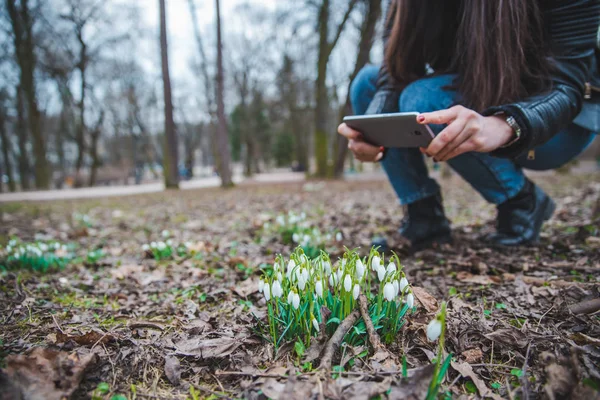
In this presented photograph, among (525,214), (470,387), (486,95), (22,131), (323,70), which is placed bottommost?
(470,387)

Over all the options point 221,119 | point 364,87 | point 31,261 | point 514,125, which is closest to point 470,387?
point 514,125

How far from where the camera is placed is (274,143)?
112ft

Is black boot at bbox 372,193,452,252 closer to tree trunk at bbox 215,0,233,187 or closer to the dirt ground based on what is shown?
the dirt ground

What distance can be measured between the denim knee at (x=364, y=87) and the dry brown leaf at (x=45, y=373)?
2.09 m

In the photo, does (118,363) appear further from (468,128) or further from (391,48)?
(391,48)

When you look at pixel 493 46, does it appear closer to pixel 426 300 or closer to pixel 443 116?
pixel 443 116

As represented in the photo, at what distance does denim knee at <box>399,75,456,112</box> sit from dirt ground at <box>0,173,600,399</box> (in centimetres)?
89

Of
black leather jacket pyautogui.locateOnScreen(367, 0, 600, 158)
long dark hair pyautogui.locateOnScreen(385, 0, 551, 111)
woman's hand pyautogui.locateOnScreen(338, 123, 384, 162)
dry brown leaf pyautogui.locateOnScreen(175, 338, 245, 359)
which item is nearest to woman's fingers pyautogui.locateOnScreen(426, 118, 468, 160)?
black leather jacket pyautogui.locateOnScreen(367, 0, 600, 158)

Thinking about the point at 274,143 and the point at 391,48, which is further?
the point at 274,143

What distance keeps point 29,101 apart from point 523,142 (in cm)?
1770

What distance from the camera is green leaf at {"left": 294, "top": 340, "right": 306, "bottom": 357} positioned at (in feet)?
3.69

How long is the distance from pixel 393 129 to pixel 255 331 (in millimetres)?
1115

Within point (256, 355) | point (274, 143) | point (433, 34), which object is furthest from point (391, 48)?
point (274, 143)

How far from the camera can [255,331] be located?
4.17 ft
